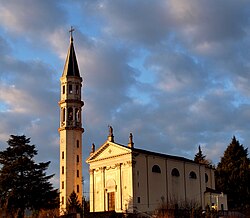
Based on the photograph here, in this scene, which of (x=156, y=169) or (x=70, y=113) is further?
(x=70, y=113)

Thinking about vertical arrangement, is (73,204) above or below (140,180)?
below

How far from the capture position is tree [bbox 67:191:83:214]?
2401 inches

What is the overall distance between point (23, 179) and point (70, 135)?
1769 centimetres

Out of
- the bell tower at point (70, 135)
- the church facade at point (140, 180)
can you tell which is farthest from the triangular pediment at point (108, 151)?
the bell tower at point (70, 135)

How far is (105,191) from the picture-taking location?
198 feet

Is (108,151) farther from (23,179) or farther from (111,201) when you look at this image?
(23,179)

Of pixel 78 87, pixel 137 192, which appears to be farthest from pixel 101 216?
pixel 78 87

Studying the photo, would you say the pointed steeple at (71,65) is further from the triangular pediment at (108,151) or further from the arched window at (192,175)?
the arched window at (192,175)

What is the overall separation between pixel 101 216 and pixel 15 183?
998cm

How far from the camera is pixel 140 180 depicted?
5688 cm

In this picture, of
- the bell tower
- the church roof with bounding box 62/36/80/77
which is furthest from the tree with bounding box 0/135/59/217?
the church roof with bounding box 62/36/80/77

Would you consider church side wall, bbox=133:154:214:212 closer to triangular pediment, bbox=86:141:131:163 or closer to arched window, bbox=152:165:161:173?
arched window, bbox=152:165:161:173

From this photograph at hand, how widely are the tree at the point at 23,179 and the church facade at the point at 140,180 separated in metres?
7.83

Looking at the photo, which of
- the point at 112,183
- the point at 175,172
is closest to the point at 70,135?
the point at 112,183
